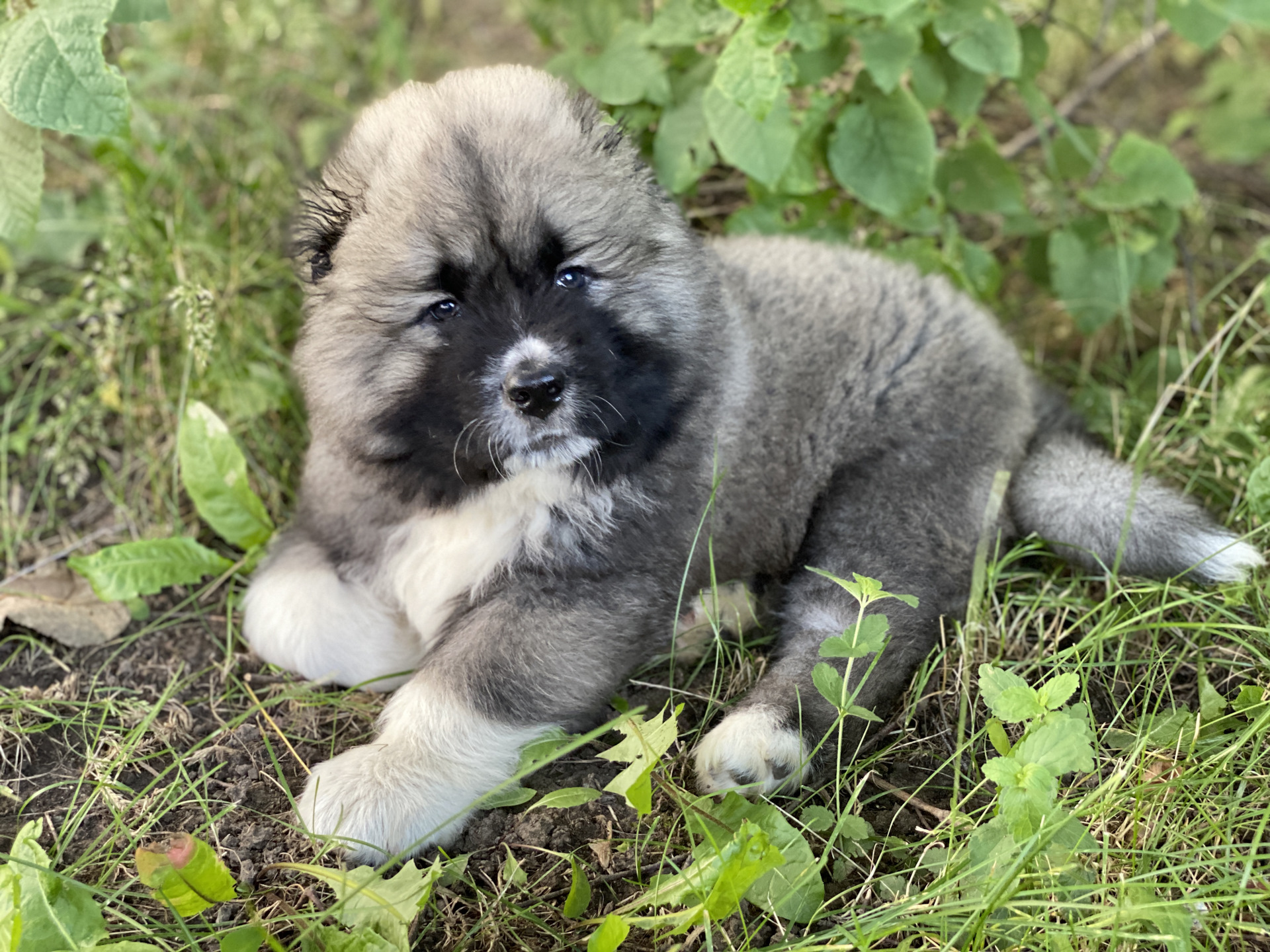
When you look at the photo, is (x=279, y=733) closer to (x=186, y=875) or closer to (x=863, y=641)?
(x=186, y=875)

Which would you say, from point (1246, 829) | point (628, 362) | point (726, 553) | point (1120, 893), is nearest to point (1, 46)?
point (628, 362)

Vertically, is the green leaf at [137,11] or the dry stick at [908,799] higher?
the green leaf at [137,11]

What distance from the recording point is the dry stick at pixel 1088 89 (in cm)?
456

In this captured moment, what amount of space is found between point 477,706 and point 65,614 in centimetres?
138

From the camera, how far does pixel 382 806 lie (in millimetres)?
2322

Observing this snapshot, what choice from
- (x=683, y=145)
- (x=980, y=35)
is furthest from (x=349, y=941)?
(x=980, y=35)

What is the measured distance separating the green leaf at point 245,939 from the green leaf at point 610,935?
2.06 feet

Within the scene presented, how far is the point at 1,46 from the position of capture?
8.84 feet

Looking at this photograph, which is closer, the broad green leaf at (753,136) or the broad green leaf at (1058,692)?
the broad green leaf at (1058,692)

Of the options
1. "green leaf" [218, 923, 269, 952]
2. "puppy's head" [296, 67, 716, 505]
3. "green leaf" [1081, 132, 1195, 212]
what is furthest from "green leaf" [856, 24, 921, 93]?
"green leaf" [218, 923, 269, 952]

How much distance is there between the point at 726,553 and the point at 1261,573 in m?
1.41

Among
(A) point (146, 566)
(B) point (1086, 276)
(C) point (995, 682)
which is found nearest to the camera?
(C) point (995, 682)

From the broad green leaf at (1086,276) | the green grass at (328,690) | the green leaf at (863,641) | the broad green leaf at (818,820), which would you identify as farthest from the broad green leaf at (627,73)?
the broad green leaf at (818,820)

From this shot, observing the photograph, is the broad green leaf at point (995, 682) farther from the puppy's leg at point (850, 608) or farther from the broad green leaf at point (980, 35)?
the broad green leaf at point (980, 35)
